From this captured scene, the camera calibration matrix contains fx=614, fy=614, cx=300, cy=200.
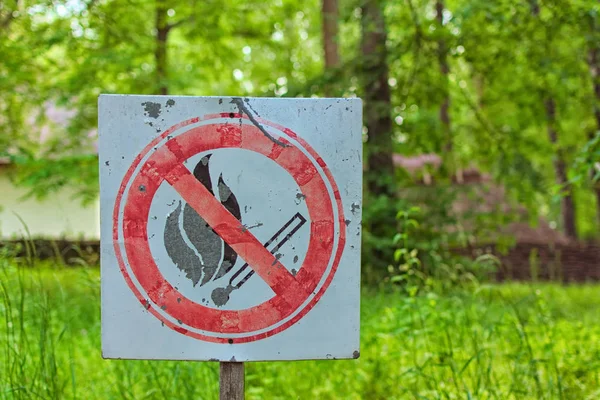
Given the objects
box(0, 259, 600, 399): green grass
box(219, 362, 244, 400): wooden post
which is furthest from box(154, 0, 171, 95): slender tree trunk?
box(219, 362, 244, 400): wooden post

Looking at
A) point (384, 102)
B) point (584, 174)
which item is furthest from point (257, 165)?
point (384, 102)

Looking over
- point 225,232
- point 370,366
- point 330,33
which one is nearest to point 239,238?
point 225,232

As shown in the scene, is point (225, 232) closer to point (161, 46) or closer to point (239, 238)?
point (239, 238)

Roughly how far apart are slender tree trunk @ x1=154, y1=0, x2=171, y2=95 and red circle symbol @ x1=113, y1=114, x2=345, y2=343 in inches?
285

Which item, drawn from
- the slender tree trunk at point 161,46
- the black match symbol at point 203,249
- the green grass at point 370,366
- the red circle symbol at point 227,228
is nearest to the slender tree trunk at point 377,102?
the slender tree trunk at point 161,46

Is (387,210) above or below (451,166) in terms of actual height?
below

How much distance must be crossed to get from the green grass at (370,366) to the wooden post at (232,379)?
3.10 feet

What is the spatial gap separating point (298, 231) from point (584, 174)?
7.48ft

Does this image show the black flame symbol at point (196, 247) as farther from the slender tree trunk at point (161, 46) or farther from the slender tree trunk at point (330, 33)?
the slender tree trunk at point (330, 33)

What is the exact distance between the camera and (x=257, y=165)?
184 cm

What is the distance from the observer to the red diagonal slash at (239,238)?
181cm

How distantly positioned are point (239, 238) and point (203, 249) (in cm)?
11

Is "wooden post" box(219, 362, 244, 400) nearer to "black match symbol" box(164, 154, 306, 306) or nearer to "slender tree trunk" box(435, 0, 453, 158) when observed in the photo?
"black match symbol" box(164, 154, 306, 306)

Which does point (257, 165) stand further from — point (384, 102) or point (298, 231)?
point (384, 102)
